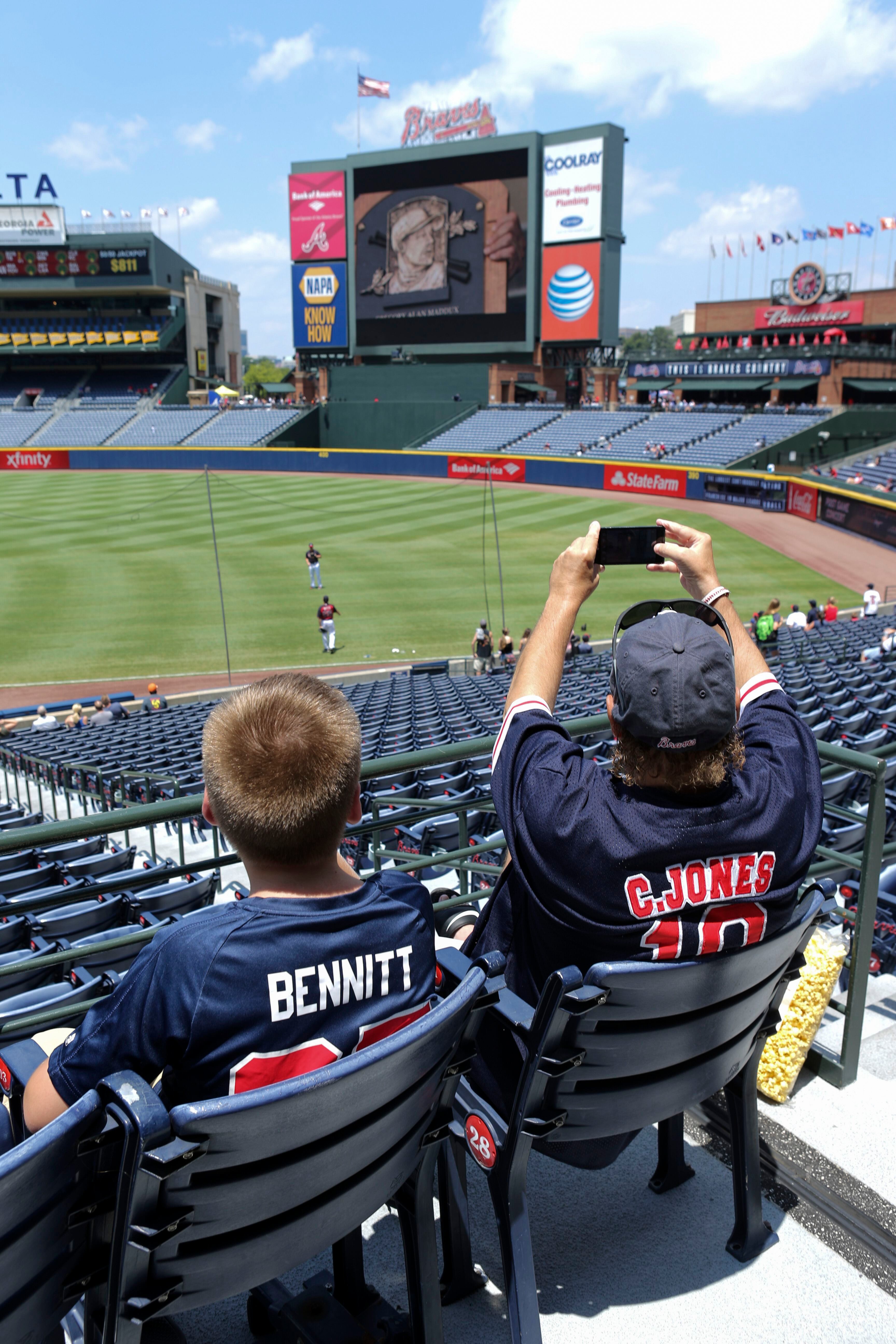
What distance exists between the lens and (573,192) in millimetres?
62625

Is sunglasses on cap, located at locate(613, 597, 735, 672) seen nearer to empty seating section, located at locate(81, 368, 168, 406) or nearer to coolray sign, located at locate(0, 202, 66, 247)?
empty seating section, located at locate(81, 368, 168, 406)

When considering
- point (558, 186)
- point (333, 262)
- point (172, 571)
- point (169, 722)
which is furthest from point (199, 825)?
point (333, 262)

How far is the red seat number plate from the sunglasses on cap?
4.02ft

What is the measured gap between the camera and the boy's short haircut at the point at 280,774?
6.20 ft

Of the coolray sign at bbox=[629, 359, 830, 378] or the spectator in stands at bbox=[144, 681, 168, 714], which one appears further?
the coolray sign at bbox=[629, 359, 830, 378]

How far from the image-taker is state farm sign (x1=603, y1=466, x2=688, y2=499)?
4684cm

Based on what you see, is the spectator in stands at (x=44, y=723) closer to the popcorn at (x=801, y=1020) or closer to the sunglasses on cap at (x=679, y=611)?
the popcorn at (x=801, y=1020)

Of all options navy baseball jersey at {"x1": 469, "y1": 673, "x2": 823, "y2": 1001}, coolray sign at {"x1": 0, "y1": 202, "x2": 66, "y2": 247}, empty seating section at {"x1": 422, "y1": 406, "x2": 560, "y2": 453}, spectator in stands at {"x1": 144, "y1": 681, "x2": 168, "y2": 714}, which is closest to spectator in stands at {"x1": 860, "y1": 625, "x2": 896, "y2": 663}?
spectator in stands at {"x1": 144, "y1": 681, "x2": 168, "y2": 714}

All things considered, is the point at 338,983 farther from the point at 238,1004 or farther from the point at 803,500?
the point at 803,500

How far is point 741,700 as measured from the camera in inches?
101

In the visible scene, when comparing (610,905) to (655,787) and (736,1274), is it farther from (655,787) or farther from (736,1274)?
(736,1274)

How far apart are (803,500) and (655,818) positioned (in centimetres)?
4272

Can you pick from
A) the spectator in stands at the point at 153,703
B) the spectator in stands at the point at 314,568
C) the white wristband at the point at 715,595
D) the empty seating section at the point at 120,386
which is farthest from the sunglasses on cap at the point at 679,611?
the empty seating section at the point at 120,386

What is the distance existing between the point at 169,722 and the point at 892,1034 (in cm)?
1372
